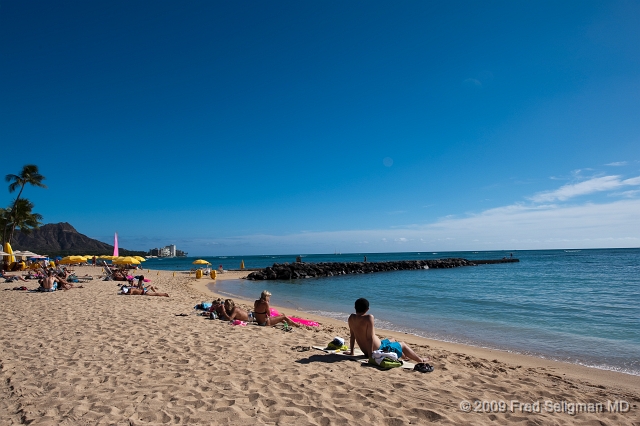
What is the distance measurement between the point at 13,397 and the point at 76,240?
189403 millimetres

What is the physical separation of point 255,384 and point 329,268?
35.2m

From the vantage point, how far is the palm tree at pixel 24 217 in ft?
122

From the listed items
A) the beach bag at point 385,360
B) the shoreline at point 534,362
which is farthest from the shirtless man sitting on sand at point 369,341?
the shoreline at point 534,362

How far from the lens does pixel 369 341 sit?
5922mm

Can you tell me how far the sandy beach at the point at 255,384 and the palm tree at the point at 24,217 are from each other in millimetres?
38958

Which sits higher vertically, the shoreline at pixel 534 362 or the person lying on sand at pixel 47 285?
the person lying on sand at pixel 47 285

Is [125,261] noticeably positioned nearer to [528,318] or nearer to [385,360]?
[528,318]

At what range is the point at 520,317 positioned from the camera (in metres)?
12.5

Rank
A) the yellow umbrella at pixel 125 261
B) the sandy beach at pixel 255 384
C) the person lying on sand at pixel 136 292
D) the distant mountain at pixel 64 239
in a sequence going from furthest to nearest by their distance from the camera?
the distant mountain at pixel 64 239 → the yellow umbrella at pixel 125 261 → the person lying on sand at pixel 136 292 → the sandy beach at pixel 255 384

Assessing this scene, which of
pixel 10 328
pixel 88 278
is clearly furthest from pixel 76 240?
pixel 10 328

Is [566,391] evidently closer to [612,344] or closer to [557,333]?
[612,344]

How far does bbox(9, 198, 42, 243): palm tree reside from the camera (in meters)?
37.3

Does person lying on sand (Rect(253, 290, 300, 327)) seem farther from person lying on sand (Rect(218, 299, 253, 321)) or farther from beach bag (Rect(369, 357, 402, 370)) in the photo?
beach bag (Rect(369, 357, 402, 370))

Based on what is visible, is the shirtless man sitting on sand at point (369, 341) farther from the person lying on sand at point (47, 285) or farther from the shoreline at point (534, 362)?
the person lying on sand at point (47, 285)
